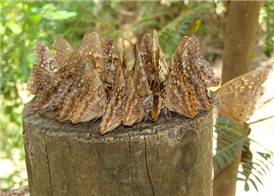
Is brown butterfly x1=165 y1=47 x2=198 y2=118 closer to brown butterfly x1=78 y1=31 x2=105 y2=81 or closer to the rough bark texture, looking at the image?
brown butterfly x1=78 y1=31 x2=105 y2=81

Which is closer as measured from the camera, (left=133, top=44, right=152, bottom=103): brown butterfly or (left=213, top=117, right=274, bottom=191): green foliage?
(left=133, top=44, right=152, bottom=103): brown butterfly

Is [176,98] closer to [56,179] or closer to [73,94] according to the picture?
[73,94]

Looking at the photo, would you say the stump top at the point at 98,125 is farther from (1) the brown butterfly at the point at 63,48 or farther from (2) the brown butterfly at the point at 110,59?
(1) the brown butterfly at the point at 63,48

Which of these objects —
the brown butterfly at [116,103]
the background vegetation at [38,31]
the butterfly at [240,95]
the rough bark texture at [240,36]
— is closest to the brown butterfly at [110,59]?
the brown butterfly at [116,103]

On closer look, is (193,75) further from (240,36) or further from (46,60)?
(240,36)

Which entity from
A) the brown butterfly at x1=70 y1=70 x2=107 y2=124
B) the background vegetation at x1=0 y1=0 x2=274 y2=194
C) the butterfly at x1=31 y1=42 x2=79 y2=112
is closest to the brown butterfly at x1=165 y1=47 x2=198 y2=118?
the brown butterfly at x1=70 y1=70 x2=107 y2=124

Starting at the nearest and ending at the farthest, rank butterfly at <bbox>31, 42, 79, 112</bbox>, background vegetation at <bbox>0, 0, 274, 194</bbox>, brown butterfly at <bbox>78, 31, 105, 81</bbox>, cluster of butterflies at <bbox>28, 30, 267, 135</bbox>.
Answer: cluster of butterflies at <bbox>28, 30, 267, 135</bbox>, butterfly at <bbox>31, 42, 79, 112</bbox>, brown butterfly at <bbox>78, 31, 105, 81</bbox>, background vegetation at <bbox>0, 0, 274, 194</bbox>
